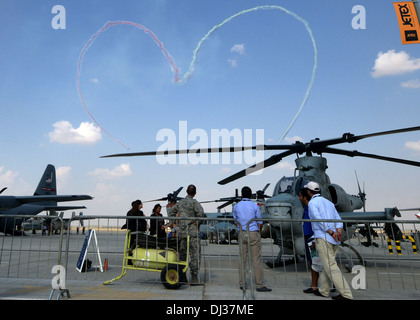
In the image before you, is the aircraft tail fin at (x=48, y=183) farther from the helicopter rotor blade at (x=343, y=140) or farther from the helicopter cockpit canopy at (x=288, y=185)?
the helicopter rotor blade at (x=343, y=140)

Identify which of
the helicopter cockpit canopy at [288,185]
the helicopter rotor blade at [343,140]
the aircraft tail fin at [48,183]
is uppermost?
the aircraft tail fin at [48,183]

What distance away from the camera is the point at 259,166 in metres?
9.51

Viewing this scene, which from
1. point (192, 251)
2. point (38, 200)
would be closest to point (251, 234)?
point (192, 251)

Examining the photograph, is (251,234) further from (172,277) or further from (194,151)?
(194,151)

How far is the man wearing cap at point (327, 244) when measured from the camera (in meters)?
4.35

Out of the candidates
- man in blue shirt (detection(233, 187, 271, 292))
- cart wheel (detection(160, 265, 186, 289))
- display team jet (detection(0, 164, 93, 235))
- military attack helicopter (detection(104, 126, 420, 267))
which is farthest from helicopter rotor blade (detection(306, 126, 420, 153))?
display team jet (detection(0, 164, 93, 235))

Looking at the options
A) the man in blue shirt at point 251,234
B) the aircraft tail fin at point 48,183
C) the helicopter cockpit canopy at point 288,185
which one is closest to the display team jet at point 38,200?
the aircraft tail fin at point 48,183

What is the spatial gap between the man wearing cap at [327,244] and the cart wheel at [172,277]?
7.66ft

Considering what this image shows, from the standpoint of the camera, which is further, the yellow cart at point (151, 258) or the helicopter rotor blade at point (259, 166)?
the helicopter rotor blade at point (259, 166)

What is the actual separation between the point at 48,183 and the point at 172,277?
3610 centimetres

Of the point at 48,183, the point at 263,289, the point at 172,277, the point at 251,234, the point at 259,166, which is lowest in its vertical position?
the point at 263,289
